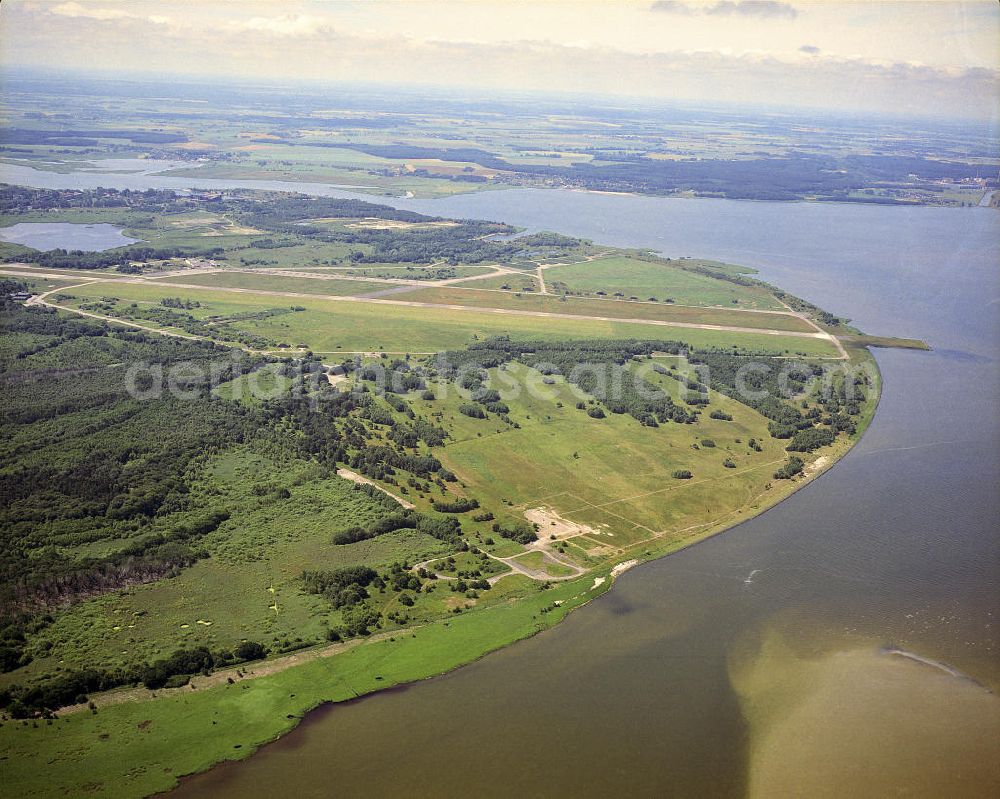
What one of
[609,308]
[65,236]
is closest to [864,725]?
[609,308]

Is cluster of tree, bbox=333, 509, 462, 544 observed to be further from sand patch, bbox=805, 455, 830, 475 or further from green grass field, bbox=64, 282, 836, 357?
green grass field, bbox=64, 282, 836, 357

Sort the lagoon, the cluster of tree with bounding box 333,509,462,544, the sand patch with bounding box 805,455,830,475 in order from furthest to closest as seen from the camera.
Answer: the lagoon, the sand patch with bounding box 805,455,830,475, the cluster of tree with bounding box 333,509,462,544

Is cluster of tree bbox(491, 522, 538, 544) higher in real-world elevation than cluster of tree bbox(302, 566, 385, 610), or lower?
higher

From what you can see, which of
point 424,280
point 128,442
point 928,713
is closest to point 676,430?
point 928,713

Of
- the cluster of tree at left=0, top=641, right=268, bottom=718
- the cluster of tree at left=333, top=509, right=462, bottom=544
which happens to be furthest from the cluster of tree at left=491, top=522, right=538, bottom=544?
the cluster of tree at left=0, top=641, right=268, bottom=718

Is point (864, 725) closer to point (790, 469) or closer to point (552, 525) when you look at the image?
point (552, 525)

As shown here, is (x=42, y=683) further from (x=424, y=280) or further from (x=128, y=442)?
(x=424, y=280)
